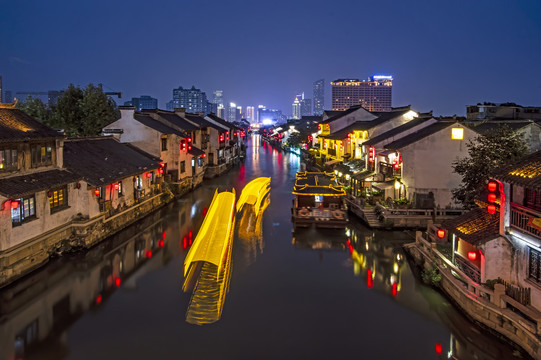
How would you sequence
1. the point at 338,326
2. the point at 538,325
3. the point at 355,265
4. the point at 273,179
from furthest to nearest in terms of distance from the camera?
the point at 273,179, the point at 355,265, the point at 338,326, the point at 538,325

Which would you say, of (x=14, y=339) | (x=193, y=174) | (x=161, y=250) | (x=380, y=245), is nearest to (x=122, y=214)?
(x=161, y=250)

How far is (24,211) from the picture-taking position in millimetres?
21219

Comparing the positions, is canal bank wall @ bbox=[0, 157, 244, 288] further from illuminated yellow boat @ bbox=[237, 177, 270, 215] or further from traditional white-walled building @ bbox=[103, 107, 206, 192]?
illuminated yellow boat @ bbox=[237, 177, 270, 215]

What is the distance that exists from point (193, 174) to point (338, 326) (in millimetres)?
37839

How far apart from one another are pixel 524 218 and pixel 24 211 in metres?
21.4

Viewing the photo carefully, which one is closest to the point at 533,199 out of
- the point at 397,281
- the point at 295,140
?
the point at 397,281

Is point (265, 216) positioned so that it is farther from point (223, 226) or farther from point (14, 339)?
point (14, 339)

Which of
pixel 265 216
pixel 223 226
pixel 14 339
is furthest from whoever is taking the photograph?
pixel 265 216

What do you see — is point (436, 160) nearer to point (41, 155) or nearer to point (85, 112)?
point (41, 155)

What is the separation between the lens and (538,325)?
45.0ft

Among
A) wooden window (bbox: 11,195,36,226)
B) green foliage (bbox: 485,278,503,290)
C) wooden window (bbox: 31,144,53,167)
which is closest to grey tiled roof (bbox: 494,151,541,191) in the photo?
green foliage (bbox: 485,278,503,290)

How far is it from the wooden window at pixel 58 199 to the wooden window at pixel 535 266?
71.6 feet

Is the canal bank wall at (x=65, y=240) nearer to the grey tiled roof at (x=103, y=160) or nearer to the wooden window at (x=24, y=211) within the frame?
the wooden window at (x=24, y=211)

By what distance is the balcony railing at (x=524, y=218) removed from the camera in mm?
14945
